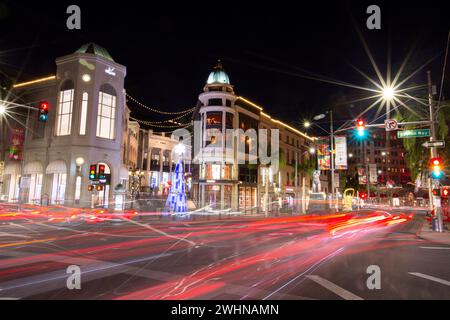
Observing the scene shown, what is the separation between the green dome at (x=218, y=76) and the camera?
4579cm

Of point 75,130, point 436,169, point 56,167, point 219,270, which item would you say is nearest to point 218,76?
point 75,130

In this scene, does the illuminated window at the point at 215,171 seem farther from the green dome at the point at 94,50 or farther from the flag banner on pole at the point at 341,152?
the flag banner on pole at the point at 341,152

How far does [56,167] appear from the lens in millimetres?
37094

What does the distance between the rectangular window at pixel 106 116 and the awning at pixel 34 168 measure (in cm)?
802

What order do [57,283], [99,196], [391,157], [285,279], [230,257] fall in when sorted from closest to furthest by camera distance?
[57,283] → [285,279] → [230,257] → [99,196] → [391,157]

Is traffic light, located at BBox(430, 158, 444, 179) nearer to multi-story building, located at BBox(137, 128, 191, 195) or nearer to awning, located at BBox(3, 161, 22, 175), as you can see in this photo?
awning, located at BBox(3, 161, 22, 175)

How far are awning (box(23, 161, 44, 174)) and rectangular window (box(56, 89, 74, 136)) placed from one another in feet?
14.9

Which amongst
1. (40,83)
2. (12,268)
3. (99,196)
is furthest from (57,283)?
(40,83)

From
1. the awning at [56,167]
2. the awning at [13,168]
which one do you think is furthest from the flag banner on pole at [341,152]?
the awning at [13,168]

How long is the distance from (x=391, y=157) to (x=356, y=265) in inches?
5335

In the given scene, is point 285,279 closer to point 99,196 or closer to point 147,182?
point 99,196

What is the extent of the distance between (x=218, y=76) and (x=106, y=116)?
644 inches

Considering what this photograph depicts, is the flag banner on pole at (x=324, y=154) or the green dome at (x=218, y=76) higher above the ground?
the green dome at (x=218, y=76)
